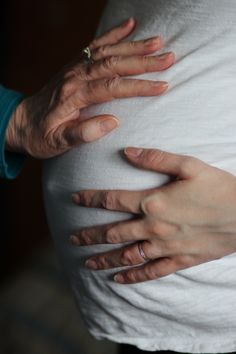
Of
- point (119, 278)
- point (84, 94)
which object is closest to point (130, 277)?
point (119, 278)

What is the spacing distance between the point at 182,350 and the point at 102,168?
29 centimetres

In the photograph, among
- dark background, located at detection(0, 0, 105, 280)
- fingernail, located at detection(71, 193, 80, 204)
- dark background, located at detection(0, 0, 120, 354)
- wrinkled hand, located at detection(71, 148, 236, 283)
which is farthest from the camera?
dark background, located at detection(0, 0, 105, 280)

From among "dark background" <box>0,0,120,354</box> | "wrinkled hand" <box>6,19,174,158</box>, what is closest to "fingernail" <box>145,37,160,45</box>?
"wrinkled hand" <box>6,19,174,158</box>

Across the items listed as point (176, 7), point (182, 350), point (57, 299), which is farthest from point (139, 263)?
point (57, 299)

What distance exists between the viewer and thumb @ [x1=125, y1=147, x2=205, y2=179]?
2.30 feet

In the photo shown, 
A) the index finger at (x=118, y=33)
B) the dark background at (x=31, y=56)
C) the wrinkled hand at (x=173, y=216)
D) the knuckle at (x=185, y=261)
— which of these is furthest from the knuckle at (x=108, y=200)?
the dark background at (x=31, y=56)

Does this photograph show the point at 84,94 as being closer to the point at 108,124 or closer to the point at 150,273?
the point at 108,124

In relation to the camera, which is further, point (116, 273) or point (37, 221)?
point (37, 221)

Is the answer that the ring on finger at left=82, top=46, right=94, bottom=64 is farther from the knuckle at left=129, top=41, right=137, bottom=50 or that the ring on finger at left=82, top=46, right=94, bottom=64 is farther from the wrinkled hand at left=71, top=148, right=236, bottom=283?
the wrinkled hand at left=71, top=148, right=236, bottom=283

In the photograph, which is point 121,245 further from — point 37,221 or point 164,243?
point 37,221

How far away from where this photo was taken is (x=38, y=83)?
2139 mm

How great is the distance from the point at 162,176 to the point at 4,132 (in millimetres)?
250

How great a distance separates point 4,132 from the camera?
0.87 meters

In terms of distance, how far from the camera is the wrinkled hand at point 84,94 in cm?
76
